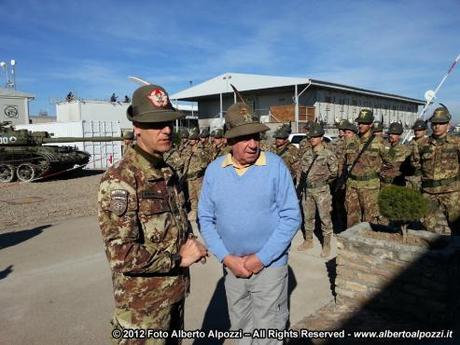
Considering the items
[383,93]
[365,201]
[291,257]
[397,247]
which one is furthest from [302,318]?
[383,93]

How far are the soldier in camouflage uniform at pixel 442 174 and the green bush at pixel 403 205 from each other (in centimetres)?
154

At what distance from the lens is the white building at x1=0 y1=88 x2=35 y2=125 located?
34156mm

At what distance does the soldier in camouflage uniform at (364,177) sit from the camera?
608 cm

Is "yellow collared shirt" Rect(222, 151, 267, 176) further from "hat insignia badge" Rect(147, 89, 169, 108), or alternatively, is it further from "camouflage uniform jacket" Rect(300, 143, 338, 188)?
"camouflage uniform jacket" Rect(300, 143, 338, 188)

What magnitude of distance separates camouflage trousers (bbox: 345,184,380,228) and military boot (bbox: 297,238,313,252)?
71 cm

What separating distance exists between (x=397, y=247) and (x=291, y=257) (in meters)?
2.20

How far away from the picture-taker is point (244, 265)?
254 cm

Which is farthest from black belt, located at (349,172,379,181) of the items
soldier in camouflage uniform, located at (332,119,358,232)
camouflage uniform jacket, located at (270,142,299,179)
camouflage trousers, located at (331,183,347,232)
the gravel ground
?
the gravel ground

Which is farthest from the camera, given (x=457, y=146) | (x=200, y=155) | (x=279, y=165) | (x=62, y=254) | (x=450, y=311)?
(x=200, y=155)

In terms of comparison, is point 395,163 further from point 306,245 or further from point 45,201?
point 45,201

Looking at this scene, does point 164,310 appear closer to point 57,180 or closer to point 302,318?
point 302,318

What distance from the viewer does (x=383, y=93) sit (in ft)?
111

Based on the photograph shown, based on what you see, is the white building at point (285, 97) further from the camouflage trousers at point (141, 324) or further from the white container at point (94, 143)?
the camouflage trousers at point (141, 324)

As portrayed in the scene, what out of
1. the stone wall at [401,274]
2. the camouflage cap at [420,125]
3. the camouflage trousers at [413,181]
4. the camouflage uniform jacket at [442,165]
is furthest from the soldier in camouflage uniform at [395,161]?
the stone wall at [401,274]
